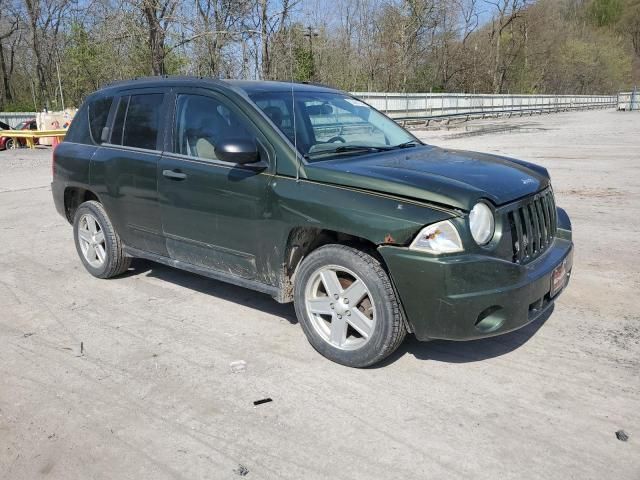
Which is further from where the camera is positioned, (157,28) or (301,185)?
(157,28)

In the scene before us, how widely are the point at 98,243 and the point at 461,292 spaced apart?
3.74 metres

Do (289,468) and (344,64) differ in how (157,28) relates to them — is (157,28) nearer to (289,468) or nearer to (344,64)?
(289,468)

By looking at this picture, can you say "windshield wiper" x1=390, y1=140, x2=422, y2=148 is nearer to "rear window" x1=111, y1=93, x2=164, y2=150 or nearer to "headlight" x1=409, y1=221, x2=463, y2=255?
"headlight" x1=409, y1=221, x2=463, y2=255

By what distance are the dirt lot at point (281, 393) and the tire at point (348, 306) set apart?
144 mm

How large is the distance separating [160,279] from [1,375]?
79.6 inches

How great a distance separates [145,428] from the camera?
3070mm

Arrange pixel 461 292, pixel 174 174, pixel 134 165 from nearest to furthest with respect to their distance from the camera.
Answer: pixel 461 292
pixel 174 174
pixel 134 165

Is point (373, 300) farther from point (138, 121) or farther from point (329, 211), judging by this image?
point (138, 121)

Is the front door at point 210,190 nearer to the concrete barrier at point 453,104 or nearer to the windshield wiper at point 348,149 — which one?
the windshield wiper at point 348,149

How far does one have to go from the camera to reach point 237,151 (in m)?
3.75

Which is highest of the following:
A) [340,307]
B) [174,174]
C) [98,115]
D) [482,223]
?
[98,115]

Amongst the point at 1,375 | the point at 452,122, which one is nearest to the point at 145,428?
the point at 1,375

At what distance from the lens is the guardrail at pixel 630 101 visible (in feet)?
154

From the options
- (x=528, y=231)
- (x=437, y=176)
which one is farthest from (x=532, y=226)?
(x=437, y=176)
